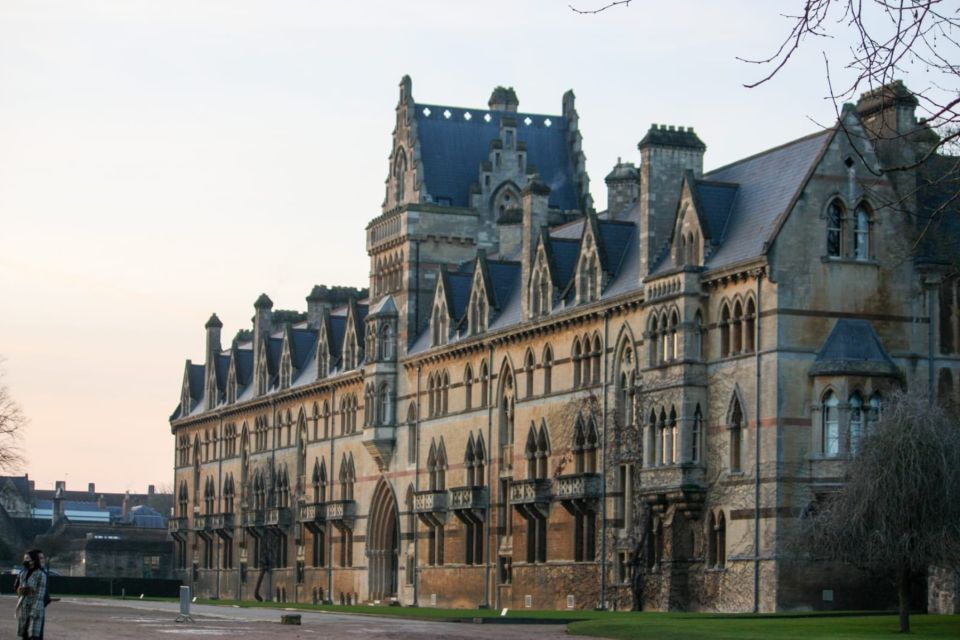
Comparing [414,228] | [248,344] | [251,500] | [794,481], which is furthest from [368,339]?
[794,481]

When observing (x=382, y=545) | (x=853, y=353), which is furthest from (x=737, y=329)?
(x=382, y=545)

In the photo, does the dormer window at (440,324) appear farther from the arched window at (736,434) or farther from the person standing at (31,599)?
the person standing at (31,599)

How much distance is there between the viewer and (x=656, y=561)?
59000 mm

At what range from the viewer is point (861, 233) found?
54.5 meters

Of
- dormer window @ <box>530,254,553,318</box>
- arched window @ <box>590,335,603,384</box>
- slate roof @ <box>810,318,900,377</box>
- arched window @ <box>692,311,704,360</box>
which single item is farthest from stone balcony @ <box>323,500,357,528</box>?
slate roof @ <box>810,318,900,377</box>

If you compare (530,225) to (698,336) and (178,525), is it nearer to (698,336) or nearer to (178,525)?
(698,336)

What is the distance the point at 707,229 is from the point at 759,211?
1.82 m

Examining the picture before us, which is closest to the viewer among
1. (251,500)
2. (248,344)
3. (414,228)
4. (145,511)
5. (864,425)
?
(864,425)

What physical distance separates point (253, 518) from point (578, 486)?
39828mm

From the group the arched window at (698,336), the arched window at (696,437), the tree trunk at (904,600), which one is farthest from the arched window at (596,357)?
the tree trunk at (904,600)

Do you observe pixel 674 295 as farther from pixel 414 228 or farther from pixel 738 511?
pixel 414 228

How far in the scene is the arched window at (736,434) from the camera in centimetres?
5506

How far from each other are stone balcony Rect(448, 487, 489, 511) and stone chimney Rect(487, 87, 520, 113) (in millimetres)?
24669

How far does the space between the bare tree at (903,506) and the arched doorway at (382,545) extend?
43298 mm
